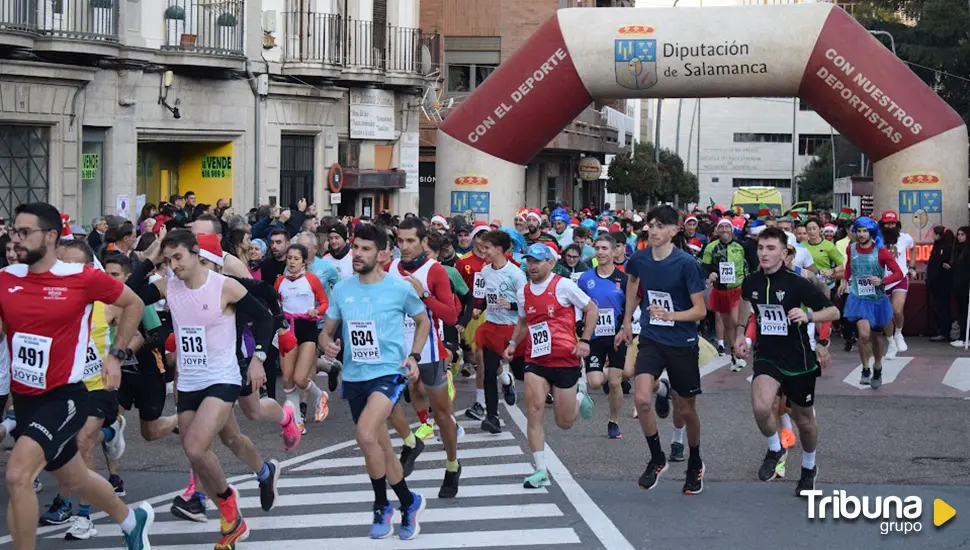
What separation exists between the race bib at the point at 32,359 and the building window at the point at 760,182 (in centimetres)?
10115

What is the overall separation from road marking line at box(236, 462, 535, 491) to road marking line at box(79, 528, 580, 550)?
173 centimetres

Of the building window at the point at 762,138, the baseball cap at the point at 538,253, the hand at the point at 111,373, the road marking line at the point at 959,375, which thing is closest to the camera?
the hand at the point at 111,373

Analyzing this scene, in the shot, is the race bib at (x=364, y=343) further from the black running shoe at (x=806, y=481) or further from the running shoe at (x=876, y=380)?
the running shoe at (x=876, y=380)

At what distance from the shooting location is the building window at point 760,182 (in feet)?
347

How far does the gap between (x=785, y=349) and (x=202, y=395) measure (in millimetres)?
3932

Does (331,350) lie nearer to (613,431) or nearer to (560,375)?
(560,375)

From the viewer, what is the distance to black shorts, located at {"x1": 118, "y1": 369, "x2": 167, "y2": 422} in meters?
10.0

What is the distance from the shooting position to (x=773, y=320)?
9922 millimetres

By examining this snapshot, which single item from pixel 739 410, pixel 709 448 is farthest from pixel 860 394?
pixel 709 448

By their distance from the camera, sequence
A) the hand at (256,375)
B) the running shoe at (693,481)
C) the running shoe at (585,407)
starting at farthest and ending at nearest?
the running shoe at (585,407) < the running shoe at (693,481) < the hand at (256,375)

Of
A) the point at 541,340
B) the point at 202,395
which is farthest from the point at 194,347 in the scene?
the point at 541,340

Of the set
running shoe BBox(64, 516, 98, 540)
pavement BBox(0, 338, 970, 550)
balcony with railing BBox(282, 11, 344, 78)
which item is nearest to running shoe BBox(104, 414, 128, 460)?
pavement BBox(0, 338, 970, 550)

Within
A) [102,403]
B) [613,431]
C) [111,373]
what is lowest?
[613,431]

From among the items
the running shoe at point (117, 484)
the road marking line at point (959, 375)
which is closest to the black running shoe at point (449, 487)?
the running shoe at point (117, 484)
